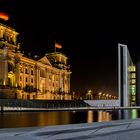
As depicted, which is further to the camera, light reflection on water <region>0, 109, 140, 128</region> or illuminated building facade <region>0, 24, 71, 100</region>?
illuminated building facade <region>0, 24, 71, 100</region>

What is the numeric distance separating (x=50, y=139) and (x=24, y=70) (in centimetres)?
11658

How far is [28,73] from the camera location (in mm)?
135625

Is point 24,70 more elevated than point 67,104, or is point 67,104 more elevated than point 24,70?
point 24,70

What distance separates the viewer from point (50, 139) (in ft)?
53.2

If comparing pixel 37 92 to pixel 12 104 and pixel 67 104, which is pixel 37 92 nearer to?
pixel 67 104

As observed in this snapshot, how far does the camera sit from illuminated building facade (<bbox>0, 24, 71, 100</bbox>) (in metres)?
114

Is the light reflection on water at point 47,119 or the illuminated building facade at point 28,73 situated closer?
the light reflection on water at point 47,119

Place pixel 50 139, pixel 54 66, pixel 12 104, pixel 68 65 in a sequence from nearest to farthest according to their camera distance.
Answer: pixel 50 139
pixel 12 104
pixel 54 66
pixel 68 65

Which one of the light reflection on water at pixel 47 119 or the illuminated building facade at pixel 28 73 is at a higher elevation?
the illuminated building facade at pixel 28 73

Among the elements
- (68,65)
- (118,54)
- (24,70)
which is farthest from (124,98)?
(68,65)

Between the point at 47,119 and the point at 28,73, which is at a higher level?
the point at 28,73

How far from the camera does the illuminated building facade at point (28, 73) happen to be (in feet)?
375

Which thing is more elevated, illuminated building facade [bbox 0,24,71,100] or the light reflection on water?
illuminated building facade [bbox 0,24,71,100]

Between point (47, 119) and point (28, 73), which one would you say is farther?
point (28, 73)
